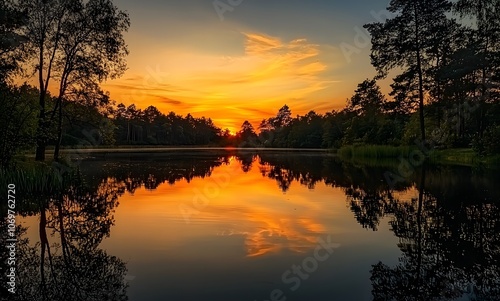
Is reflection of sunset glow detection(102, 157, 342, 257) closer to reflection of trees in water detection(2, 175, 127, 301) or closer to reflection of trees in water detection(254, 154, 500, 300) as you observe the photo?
reflection of trees in water detection(2, 175, 127, 301)

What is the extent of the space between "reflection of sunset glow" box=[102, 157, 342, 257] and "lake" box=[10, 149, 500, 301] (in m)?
0.04

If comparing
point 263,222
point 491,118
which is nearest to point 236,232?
point 263,222

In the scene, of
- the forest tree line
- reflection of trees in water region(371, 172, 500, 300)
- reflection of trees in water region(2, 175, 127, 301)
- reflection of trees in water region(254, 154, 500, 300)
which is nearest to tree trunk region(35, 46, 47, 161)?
the forest tree line

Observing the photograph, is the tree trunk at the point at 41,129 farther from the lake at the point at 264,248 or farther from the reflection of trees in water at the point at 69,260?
the reflection of trees in water at the point at 69,260

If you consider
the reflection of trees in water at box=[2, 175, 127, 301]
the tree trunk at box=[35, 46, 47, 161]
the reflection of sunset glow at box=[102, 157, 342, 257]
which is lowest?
the reflection of trees in water at box=[2, 175, 127, 301]

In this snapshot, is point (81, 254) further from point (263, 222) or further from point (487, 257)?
point (487, 257)

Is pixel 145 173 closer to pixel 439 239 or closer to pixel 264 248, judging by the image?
pixel 264 248

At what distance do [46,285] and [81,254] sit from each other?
5.38 ft

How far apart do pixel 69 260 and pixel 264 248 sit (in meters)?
3.81

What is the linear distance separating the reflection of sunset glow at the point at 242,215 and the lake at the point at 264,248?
43 mm

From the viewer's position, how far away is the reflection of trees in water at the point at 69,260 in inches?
219

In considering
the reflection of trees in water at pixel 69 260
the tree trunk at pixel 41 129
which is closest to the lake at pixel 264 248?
the reflection of trees in water at pixel 69 260

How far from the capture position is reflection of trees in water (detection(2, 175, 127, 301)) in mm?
5555

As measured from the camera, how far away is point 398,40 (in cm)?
3556
